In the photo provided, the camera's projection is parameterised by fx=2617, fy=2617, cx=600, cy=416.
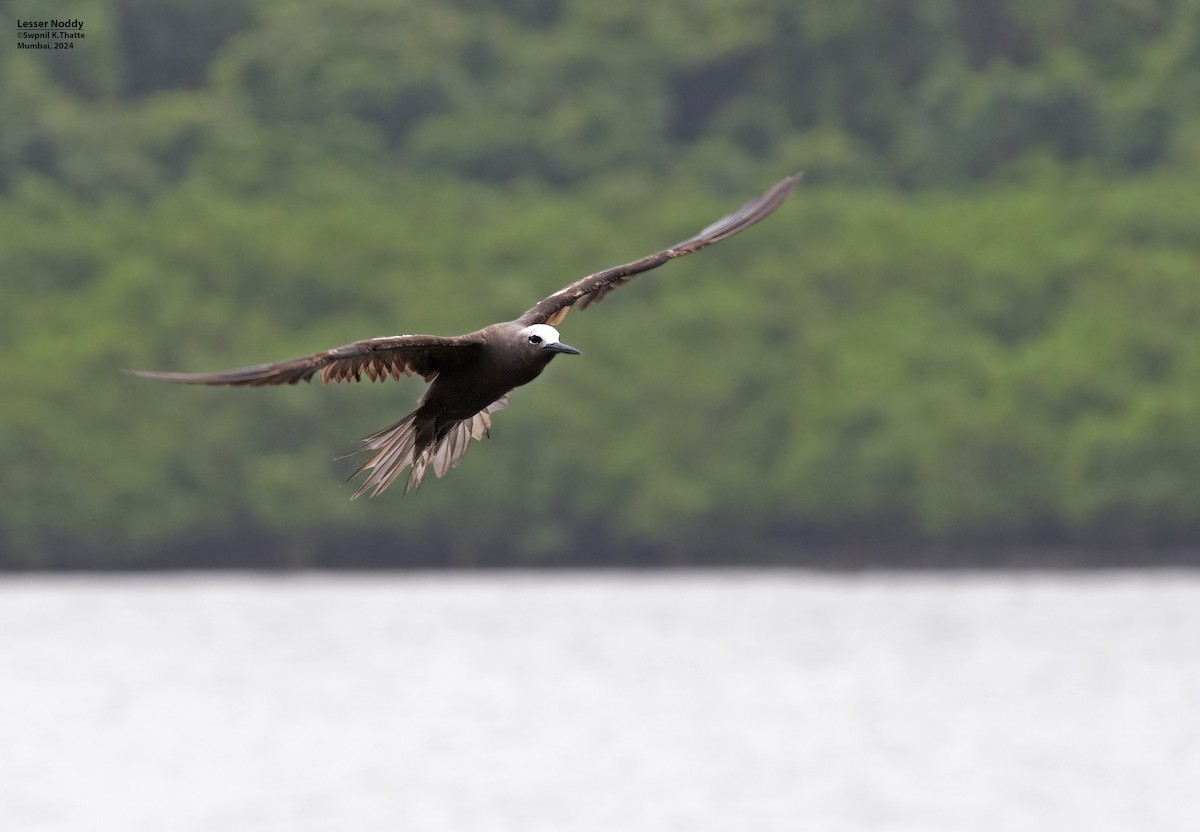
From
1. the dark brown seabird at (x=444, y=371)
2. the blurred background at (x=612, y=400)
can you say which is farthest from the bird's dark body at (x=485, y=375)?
the blurred background at (x=612, y=400)

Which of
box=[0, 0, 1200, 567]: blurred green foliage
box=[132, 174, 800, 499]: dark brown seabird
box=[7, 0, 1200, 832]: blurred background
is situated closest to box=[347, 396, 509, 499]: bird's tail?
box=[132, 174, 800, 499]: dark brown seabird

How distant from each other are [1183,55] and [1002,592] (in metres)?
31.0

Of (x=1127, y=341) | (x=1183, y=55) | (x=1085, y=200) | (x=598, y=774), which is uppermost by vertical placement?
(x=1183, y=55)

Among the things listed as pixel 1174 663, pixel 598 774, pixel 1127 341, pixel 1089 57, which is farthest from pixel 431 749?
pixel 1089 57

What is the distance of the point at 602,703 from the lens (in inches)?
2077

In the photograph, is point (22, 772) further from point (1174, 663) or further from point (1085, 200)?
point (1085, 200)

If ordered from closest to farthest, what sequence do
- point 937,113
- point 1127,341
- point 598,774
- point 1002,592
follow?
1. point 598,774
2. point 1002,592
3. point 1127,341
4. point 937,113

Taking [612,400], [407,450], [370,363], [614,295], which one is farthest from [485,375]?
[612,400]

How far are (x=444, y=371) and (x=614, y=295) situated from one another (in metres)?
68.3

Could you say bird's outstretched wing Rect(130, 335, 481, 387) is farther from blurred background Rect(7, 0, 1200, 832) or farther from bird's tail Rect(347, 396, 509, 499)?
blurred background Rect(7, 0, 1200, 832)

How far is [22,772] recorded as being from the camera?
44312mm

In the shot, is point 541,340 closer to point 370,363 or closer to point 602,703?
point 370,363

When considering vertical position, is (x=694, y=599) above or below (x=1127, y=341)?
below

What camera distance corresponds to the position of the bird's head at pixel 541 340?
39.8 feet
